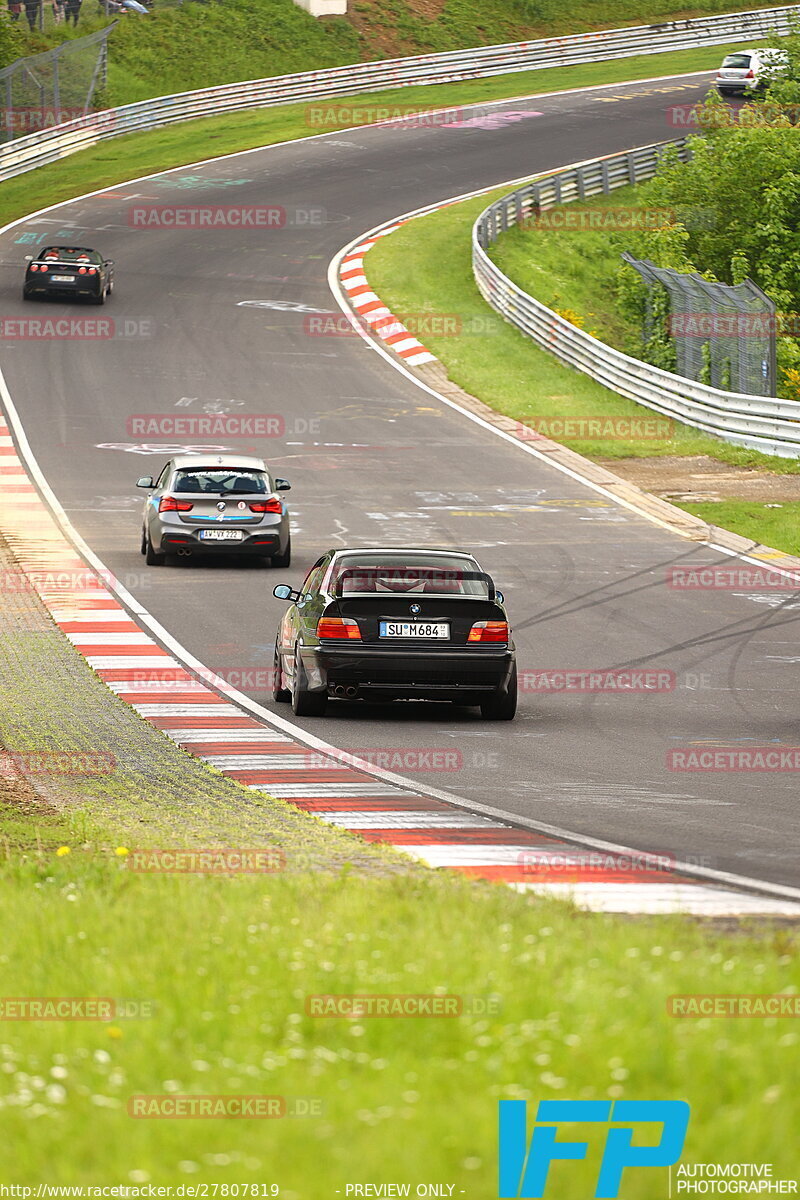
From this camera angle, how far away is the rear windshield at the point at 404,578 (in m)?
14.5

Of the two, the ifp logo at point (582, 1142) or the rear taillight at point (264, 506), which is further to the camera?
the rear taillight at point (264, 506)

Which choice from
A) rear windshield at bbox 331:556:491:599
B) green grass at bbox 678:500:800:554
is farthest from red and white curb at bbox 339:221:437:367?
rear windshield at bbox 331:556:491:599

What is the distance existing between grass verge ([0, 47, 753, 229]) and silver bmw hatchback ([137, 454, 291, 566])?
1297 inches

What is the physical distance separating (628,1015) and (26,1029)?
192cm

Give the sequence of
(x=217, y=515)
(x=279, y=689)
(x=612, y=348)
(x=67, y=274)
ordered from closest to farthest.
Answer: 1. (x=279, y=689)
2. (x=217, y=515)
3. (x=612, y=348)
4. (x=67, y=274)

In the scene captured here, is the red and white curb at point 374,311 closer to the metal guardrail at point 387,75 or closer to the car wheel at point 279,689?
the metal guardrail at point 387,75

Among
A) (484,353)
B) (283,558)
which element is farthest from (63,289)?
(283,558)

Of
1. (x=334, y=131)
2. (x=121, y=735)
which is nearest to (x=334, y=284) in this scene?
(x=334, y=131)

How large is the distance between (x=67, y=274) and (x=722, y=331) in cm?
1740

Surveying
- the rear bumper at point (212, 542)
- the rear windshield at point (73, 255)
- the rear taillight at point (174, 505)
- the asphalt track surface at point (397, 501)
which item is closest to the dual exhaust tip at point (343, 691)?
the asphalt track surface at point (397, 501)

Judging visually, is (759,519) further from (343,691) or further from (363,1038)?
(363,1038)

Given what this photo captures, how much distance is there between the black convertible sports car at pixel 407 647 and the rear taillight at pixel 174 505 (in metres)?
8.94

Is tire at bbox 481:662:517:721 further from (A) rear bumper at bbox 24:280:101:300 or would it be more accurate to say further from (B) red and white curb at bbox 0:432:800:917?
(A) rear bumper at bbox 24:280:101:300

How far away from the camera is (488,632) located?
1423 centimetres
